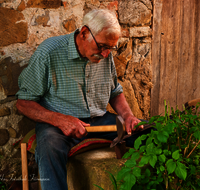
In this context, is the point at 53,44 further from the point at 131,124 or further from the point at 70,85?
the point at 131,124

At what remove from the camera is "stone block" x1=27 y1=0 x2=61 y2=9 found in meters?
2.07

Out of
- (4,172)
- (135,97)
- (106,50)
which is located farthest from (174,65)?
(4,172)

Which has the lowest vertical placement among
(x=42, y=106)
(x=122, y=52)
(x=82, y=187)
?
(x=82, y=187)

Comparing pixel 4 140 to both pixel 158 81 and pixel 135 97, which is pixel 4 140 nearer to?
pixel 135 97

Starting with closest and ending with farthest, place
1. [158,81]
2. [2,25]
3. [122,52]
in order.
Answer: [2,25], [122,52], [158,81]

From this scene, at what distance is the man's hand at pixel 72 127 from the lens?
63.1 inches

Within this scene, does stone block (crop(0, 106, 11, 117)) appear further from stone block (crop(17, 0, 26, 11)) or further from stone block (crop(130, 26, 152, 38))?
stone block (crop(130, 26, 152, 38))

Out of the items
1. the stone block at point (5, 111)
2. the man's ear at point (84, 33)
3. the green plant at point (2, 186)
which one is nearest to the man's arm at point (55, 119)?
the stone block at point (5, 111)

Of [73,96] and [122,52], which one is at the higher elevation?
[122,52]

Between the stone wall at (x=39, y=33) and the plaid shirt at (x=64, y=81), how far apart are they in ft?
0.88

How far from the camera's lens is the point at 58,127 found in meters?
1.65

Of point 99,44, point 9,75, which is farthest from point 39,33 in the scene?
point 99,44

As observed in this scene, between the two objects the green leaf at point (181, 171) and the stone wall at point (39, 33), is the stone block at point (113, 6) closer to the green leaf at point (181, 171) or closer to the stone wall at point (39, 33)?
the stone wall at point (39, 33)

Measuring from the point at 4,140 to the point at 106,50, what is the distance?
135 centimetres
